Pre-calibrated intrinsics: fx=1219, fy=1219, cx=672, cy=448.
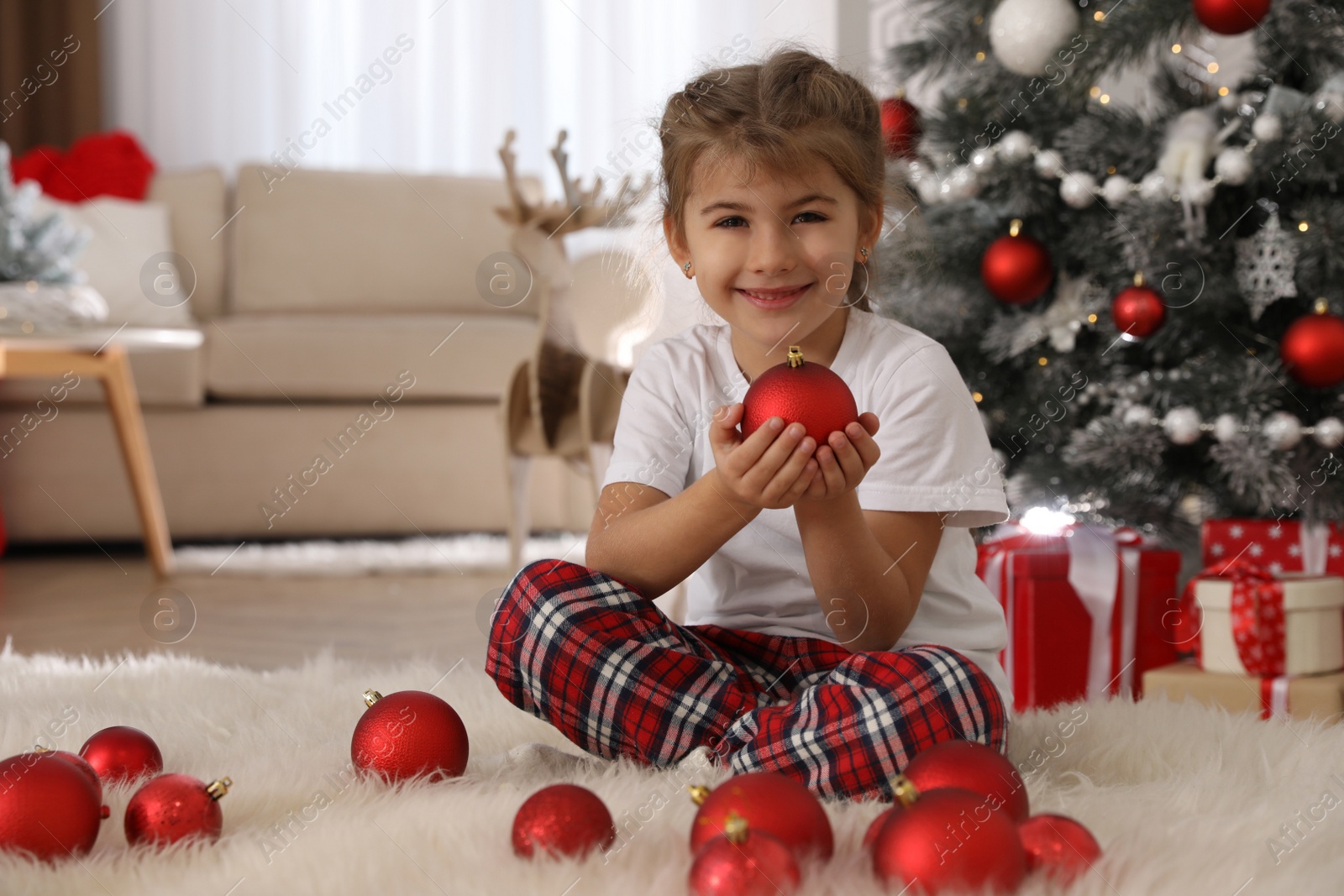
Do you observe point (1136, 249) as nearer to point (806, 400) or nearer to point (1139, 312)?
point (1139, 312)

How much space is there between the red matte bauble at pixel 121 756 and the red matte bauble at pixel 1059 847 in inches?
22.4

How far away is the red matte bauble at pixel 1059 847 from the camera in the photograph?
588 mm

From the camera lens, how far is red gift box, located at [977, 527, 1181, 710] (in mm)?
1229

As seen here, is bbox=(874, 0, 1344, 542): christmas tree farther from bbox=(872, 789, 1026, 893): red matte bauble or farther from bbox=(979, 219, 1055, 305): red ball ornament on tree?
bbox=(872, 789, 1026, 893): red matte bauble

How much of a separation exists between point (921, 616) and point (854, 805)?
213 mm

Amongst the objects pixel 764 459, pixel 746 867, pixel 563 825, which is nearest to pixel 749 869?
pixel 746 867

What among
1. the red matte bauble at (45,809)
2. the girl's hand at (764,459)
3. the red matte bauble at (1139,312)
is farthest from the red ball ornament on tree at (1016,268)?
the red matte bauble at (45,809)

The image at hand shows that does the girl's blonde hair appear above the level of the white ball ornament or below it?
below

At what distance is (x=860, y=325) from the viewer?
0.96m

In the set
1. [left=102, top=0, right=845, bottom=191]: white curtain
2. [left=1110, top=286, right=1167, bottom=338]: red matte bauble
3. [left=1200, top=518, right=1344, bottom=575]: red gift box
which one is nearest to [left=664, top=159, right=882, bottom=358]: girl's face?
[left=1110, top=286, right=1167, bottom=338]: red matte bauble

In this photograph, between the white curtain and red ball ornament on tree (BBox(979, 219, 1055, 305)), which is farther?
the white curtain

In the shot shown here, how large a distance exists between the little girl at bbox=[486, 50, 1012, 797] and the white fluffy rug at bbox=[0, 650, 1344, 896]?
6cm

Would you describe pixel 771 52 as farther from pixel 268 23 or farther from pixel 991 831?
pixel 268 23

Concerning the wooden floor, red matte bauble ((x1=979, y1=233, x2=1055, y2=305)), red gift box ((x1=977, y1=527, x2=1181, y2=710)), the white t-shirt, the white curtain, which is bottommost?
the wooden floor
